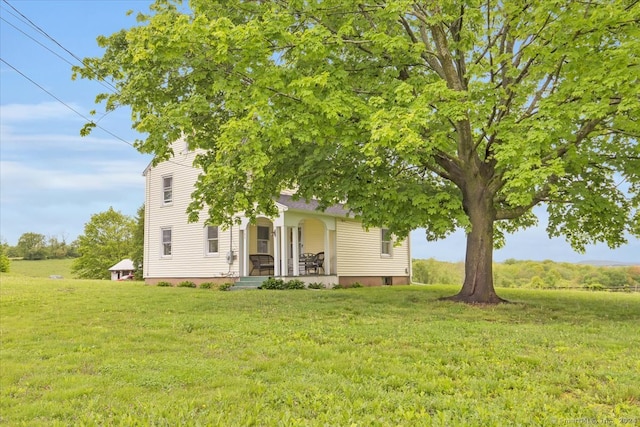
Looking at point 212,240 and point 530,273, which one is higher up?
point 212,240

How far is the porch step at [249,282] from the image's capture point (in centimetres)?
1791

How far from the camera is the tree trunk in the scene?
11578 mm

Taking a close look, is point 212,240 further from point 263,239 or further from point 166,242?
point 166,242

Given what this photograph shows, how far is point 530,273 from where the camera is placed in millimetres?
35906

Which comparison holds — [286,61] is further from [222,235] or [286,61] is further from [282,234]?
[222,235]

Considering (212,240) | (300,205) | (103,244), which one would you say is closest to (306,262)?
(300,205)

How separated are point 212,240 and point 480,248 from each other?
41.7ft

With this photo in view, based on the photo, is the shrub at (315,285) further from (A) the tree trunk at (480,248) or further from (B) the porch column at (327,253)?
(A) the tree trunk at (480,248)

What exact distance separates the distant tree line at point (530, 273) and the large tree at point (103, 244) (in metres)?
30.8

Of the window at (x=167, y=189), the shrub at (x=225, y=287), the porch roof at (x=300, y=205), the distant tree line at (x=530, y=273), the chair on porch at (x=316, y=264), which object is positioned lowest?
the distant tree line at (x=530, y=273)

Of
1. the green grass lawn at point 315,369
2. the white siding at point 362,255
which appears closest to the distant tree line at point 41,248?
the white siding at point 362,255

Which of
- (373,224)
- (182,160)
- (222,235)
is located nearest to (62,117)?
(182,160)

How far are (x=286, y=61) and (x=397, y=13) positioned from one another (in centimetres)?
284

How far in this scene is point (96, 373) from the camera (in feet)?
16.8
